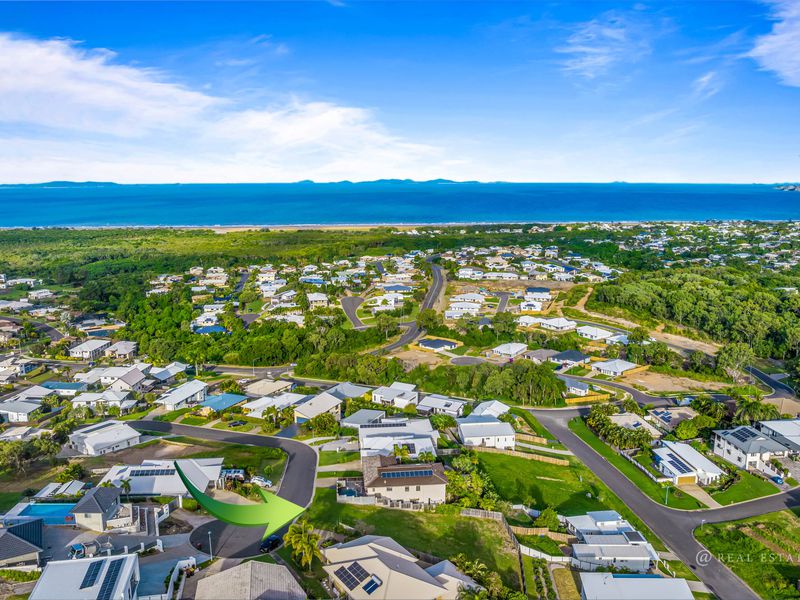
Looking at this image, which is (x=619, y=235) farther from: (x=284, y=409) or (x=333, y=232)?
(x=284, y=409)


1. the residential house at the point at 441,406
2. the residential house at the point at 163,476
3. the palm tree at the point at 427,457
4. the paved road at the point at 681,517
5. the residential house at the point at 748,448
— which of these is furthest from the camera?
the residential house at the point at 441,406

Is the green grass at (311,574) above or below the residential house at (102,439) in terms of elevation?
above

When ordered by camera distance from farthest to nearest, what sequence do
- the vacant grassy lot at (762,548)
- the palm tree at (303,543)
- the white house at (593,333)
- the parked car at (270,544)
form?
the white house at (593,333), the parked car at (270,544), the vacant grassy lot at (762,548), the palm tree at (303,543)

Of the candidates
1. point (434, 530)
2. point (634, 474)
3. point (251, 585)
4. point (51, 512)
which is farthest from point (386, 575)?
point (634, 474)

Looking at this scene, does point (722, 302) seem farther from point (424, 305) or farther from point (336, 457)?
point (336, 457)

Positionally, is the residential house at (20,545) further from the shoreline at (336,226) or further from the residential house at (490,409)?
→ the shoreline at (336,226)

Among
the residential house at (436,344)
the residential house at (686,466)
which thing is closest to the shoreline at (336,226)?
the residential house at (436,344)

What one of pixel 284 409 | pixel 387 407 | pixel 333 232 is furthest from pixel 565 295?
pixel 333 232
